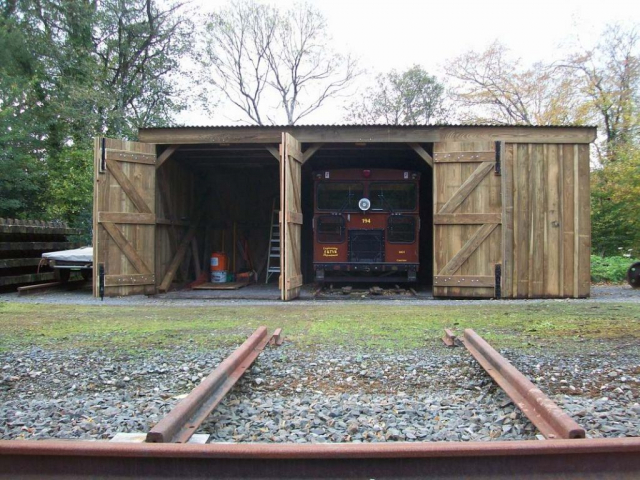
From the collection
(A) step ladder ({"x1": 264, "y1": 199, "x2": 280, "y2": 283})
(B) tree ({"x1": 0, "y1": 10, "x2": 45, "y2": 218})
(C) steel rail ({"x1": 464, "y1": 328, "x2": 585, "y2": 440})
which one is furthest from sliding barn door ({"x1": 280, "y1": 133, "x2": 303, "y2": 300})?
(B) tree ({"x1": 0, "y1": 10, "x2": 45, "y2": 218})

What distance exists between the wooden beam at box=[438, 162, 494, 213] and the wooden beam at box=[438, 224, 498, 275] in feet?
2.45

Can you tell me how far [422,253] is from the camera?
1598 cm

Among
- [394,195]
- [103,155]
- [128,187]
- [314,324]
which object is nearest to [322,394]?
[314,324]

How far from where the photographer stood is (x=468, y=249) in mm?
11383

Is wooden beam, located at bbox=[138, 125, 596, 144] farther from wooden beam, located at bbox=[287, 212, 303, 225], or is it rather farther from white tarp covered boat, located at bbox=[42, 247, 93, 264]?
white tarp covered boat, located at bbox=[42, 247, 93, 264]

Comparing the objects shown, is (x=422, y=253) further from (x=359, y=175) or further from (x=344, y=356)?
(x=344, y=356)

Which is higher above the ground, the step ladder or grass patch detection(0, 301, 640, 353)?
the step ladder

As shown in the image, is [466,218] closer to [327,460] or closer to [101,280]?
[101,280]

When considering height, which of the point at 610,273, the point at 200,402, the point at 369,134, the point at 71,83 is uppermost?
the point at 71,83

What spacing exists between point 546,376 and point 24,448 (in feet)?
12.6

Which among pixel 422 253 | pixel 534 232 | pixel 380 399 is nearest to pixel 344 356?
pixel 380 399

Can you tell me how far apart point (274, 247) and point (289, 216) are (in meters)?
5.11

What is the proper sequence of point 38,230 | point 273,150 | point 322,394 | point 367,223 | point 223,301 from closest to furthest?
point 322,394, point 223,301, point 273,150, point 367,223, point 38,230

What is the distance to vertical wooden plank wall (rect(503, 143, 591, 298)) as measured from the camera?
1124 centimetres
